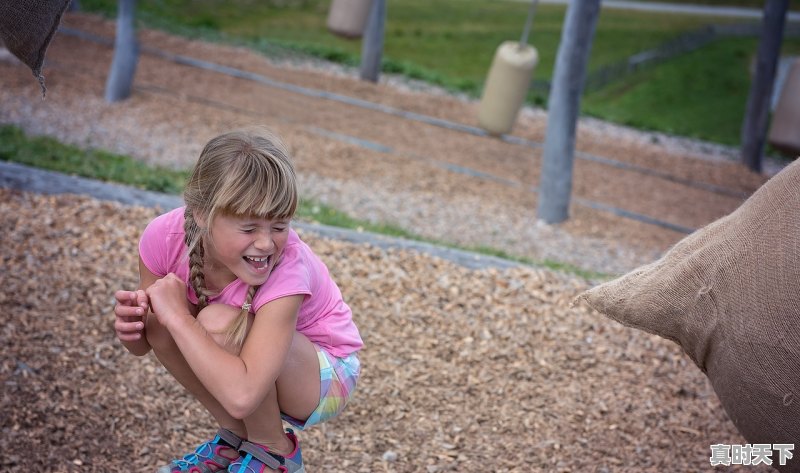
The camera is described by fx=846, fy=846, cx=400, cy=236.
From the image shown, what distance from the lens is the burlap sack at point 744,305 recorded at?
2.34 m

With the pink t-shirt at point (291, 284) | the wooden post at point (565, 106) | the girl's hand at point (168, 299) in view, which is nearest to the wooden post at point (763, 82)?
the wooden post at point (565, 106)

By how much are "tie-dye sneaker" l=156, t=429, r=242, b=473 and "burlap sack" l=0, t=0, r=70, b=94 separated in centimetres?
113

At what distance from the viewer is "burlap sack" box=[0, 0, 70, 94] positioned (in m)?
2.23

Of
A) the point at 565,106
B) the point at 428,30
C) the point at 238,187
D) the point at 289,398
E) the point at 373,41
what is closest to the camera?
the point at 238,187

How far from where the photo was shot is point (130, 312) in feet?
7.47

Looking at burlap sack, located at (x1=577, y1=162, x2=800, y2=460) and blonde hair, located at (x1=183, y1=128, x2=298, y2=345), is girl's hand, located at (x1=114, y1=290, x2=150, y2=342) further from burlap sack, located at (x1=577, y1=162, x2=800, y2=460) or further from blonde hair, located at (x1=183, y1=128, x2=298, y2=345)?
burlap sack, located at (x1=577, y1=162, x2=800, y2=460)

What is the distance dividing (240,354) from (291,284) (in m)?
0.23

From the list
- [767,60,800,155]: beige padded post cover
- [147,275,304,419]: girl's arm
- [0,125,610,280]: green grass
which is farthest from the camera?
[767,60,800,155]: beige padded post cover

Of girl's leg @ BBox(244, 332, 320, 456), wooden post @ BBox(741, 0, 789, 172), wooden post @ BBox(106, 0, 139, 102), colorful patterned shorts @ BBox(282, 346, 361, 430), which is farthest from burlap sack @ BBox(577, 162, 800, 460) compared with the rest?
wooden post @ BBox(741, 0, 789, 172)

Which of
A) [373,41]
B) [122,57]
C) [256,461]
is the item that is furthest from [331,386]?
[373,41]

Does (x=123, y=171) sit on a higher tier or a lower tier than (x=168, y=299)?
lower

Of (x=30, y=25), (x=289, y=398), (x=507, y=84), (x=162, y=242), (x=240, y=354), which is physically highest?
Answer: (x=30, y=25)

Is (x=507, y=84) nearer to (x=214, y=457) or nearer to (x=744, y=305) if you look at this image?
(x=744, y=305)

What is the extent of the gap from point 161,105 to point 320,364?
23.8ft
